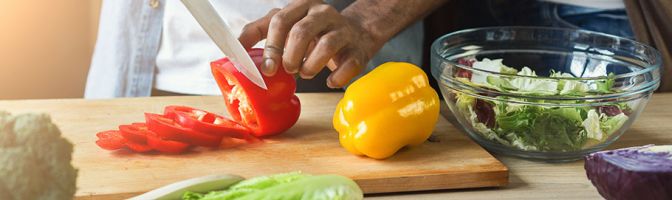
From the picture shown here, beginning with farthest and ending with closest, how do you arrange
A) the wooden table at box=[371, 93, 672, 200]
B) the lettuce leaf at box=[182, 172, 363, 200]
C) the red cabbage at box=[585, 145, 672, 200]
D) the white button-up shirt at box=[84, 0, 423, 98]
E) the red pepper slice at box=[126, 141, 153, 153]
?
the white button-up shirt at box=[84, 0, 423, 98] < the red pepper slice at box=[126, 141, 153, 153] < the wooden table at box=[371, 93, 672, 200] < the red cabbage at box=[585, 145, 672, 200] < the lettuce leaf at box=[182, 172, 363, 200]

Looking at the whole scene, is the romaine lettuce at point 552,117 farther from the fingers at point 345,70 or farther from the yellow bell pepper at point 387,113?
the fingers at point 345,70

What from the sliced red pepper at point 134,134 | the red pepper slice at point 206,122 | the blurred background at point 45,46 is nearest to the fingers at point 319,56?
the red pepper slice at point 206,122

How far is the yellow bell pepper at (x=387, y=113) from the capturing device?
→ 1.15 m

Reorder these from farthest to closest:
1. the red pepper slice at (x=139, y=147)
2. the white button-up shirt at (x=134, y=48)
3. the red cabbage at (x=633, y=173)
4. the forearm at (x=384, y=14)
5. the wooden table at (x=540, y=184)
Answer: the white button-up shirt at (x=134, y=48) → the forearm at (x=384, y=14) → the red pepper slice at (x=139, y=147) → the wooden table at (x=540, y=184) → the red cabbage at (x=633, y=173)

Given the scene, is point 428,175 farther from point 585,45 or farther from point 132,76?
point 132,76

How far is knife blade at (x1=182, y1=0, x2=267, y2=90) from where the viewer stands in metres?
1.06

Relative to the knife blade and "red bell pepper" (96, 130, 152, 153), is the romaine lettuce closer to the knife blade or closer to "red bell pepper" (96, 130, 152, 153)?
the knife blade

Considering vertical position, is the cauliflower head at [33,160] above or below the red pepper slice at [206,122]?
above

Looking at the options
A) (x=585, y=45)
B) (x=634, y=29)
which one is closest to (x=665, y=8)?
(x=634, y=29)

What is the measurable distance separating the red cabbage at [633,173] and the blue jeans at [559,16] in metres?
0.67

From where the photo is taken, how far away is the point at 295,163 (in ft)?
3.73

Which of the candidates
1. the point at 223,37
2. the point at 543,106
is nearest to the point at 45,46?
the point at 223,37

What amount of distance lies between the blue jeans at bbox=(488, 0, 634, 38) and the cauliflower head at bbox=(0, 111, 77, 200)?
1.10 m

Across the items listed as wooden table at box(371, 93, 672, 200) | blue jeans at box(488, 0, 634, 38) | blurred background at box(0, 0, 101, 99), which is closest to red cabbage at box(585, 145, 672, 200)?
wooden table at box(371, 93, 672, 200)
